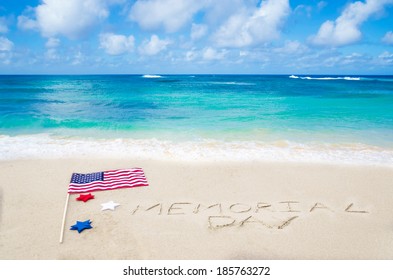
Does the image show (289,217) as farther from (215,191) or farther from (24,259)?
(24,259)

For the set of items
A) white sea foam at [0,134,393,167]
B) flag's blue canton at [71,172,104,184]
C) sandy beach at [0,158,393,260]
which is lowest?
sandy beach at [0,158,393,260]

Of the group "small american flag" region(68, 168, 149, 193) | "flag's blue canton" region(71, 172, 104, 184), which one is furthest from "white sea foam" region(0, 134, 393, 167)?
"flag's blue canton" region(71, 172, 104, 184)

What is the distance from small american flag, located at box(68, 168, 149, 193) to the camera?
7.66m

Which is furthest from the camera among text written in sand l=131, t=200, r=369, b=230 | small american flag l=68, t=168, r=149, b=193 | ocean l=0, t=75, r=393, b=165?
ocean l=0, t=75, r=393, b=165

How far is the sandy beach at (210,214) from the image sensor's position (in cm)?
537

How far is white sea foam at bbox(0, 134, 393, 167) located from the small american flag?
6.10 ft

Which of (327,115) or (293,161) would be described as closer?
(293,161)

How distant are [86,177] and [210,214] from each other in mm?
4231

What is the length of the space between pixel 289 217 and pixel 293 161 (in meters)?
4.03

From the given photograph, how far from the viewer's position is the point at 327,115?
2136 centimetres

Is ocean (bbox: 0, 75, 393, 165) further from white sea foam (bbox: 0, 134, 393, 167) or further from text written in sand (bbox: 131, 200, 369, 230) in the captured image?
text written in sand (bbox: 131, 200, 369, 230)
